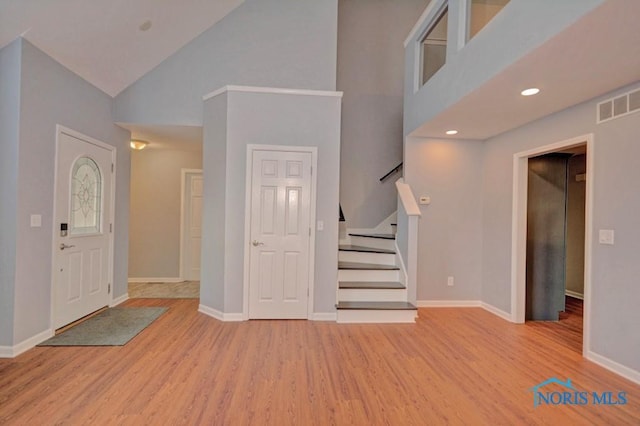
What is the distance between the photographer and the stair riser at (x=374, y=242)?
487 centimetres

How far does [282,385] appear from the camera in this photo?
2.50 meters

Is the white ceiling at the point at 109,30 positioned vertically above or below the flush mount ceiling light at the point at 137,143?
above

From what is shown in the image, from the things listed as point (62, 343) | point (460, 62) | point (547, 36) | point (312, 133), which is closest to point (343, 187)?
point (312, 133)

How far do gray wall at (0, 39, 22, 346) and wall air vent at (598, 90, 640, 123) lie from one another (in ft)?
16.8

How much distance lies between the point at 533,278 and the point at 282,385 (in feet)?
11.3

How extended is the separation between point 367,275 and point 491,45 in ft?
9.51

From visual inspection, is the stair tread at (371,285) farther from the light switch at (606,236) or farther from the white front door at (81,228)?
the white front door at (81,228)

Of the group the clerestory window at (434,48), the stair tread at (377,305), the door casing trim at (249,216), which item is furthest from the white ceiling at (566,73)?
the stair tread at (377,305)

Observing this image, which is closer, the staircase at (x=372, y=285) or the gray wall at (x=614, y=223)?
the gray wall at (x=614, y=223)

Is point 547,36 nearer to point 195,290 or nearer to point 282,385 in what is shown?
point 282,385

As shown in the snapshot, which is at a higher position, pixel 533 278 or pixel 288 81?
pixel 288 81

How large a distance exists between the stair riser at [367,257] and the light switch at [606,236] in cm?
226

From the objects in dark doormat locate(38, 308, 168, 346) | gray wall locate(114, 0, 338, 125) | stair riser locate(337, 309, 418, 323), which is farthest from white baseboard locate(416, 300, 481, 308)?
dark doormat locate(38, 308, 168, 346)

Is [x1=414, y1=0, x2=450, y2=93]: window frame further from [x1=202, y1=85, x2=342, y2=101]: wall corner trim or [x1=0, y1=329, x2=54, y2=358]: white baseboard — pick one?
[x1=0, y1=329, x2=54, y2=358]: white baseboard
